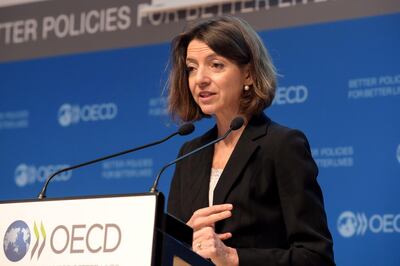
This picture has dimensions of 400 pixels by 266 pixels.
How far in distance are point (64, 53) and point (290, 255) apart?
2758mm

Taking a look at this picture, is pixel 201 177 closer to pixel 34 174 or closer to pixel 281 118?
pixel 281 118

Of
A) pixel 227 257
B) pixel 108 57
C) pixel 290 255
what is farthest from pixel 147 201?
pixel 108 57

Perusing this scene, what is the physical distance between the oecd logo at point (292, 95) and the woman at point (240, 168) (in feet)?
3.79

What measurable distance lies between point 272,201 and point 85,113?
2303mm

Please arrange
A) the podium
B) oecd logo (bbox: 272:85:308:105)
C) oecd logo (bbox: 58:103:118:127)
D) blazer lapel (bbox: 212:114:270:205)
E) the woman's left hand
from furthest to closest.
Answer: oecd logo (bbox: 58:103:118:127)
oecd logo (bbox: 272:85:308:105)
blazer lapel (bbox: 212:114:270:205)
the woman's left hand
the podium

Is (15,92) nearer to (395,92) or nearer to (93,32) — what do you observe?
(93,32)

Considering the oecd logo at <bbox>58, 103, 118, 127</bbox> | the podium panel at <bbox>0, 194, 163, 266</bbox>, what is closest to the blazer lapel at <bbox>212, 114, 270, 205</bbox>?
the podium panel at <bbox>0, 194, 163, 266</bbox>

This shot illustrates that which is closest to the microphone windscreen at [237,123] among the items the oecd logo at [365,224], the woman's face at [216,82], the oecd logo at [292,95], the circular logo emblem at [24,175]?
the woman's face at [216,82]

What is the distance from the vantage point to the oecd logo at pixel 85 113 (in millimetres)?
4594

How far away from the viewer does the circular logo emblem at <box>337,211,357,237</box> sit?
3.71m

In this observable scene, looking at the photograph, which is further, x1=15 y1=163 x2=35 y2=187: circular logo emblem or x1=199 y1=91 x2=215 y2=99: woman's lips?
x1=15 y1=163 x2=35 y2=187: circular logo emblem

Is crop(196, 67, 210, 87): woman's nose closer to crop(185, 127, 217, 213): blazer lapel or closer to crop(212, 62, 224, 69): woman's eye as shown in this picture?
crop(212, 62, 224, 69): woman's eye

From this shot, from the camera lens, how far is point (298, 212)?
2.45 m

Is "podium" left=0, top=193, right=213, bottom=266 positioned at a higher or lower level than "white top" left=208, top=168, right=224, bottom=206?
lower
